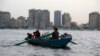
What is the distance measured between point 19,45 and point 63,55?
50.4 ft

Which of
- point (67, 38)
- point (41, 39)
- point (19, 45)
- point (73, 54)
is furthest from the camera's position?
point (19, 45)

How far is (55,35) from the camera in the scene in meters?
51.0

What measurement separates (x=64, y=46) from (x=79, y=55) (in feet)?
27.2

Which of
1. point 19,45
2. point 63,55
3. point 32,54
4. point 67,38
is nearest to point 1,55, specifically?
point 32,54

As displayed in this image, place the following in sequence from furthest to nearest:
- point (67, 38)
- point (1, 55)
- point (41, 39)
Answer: point (41, 39)
point (67, 38)
point (1, 55)

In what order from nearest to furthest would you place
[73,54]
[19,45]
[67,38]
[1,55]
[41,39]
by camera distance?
[1,55] < [73,54] < [67,38] < [41,39] < [19,45]

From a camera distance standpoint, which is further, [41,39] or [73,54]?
[41,39]

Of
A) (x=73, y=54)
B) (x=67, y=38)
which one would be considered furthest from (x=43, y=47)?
(x=73, y=54)

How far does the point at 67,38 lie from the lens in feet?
167

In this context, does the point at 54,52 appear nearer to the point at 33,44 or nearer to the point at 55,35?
the point at 55,35

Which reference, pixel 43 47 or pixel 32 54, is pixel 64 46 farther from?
pixel 32 54

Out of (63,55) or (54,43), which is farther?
(54,43)

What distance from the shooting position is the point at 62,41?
5106 centimetres

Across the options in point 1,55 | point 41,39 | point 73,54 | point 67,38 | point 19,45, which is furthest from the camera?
point 19,45
